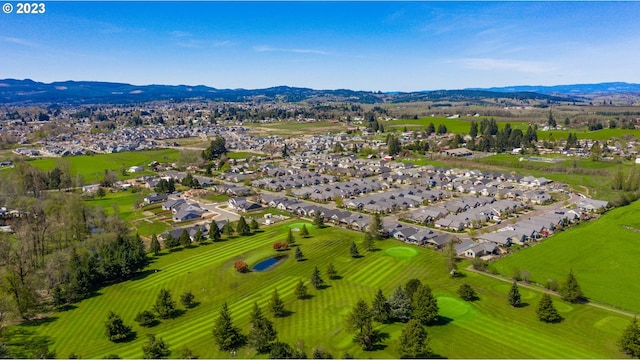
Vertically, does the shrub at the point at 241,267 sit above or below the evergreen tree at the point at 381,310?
below

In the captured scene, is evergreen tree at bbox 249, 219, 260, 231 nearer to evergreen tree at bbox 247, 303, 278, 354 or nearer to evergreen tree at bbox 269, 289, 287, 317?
evergreen tree at bbox 269, 289, 287, 317

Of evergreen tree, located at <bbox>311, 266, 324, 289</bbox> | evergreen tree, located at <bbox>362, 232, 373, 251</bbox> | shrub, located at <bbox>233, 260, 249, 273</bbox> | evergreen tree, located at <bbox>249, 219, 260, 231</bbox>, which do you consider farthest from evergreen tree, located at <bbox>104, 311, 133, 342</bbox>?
evergreen tree, located at <bbox>362, 232, 373, 251</bbox>

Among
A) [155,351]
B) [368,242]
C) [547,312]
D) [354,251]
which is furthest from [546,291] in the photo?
[155,351]

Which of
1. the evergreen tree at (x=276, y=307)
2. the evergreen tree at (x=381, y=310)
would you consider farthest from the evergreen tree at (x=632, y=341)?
the evergreen tree at (x=276, y=307)

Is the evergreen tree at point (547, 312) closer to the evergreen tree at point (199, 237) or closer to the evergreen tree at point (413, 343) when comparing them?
the evergreen tree at point (413, 343)

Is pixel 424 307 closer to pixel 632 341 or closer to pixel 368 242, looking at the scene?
pixel 632 341

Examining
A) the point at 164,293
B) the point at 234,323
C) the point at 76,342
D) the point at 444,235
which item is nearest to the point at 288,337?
the point at 234,323
